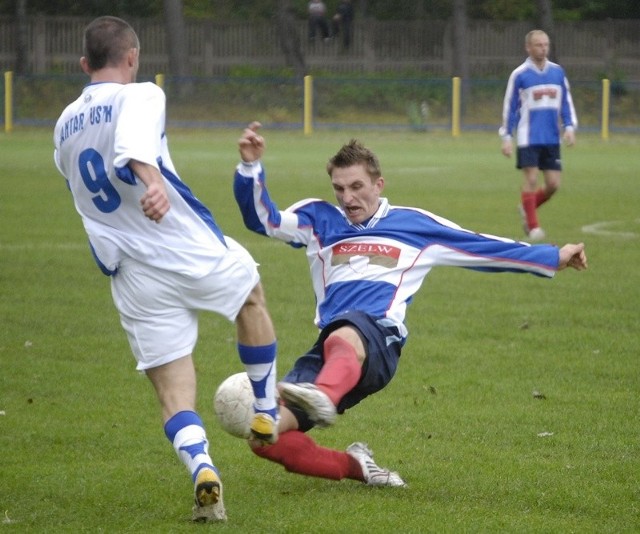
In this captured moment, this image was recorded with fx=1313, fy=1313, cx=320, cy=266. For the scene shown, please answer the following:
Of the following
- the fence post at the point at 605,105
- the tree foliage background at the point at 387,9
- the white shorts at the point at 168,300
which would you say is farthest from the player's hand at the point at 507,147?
the tree foliage background at the point at 387,9

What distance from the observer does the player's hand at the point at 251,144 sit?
16.5 ft

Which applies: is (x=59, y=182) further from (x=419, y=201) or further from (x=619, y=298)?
(x=619, y=298)

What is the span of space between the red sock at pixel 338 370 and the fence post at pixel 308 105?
27654mm

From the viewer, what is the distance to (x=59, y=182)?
19719 millimetres

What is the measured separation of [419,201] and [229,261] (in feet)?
41.2

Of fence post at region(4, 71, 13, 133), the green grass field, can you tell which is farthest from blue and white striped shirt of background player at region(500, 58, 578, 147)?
fence post at region(4, 71, 13, 133)

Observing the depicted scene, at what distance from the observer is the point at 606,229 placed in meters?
14.4

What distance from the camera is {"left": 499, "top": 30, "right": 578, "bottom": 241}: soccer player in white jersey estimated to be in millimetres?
14312

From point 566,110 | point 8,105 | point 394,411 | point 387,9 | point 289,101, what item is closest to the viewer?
point 394,411

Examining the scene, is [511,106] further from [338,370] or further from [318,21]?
[318,21]

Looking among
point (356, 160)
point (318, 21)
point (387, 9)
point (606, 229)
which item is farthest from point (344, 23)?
point (356, 160)

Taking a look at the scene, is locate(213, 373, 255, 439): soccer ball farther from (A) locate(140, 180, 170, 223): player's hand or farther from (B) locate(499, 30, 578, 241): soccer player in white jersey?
(B) locate(499, 30, 578, 241): soccer player in white jersey

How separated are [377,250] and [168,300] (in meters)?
1.07

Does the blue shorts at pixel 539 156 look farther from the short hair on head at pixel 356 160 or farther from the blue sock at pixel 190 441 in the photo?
the blue sock at pixel 190 441
